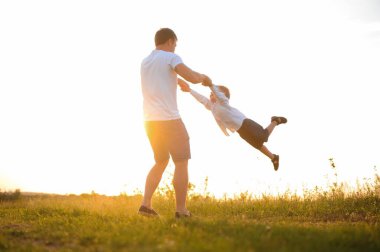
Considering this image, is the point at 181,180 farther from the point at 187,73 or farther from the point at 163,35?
the point at 163,35

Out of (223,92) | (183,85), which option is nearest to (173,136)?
(183,85)

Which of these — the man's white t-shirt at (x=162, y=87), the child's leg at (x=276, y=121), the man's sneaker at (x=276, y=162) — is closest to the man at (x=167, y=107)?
the man's white t-shirt at (x=162, y=87)

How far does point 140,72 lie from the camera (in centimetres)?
674

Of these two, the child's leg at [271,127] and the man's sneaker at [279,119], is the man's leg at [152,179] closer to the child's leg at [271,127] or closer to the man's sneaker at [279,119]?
the child's leg at [271,127]

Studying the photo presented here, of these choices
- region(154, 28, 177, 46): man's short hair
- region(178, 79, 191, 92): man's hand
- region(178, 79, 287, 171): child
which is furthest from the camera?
region(178, 79, 287, 171): child

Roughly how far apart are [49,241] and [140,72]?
278 centimetres

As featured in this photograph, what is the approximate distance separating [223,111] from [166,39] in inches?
68.0

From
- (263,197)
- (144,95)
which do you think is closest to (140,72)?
(144,95)

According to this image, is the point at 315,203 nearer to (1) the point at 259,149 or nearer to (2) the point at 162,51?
(1) the point at 259,149

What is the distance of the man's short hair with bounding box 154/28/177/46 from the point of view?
6543 mm

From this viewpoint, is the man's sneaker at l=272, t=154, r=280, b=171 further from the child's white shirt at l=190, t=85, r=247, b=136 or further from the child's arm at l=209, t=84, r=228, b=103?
the child's arm at l=209, t=84, r=228, b=103

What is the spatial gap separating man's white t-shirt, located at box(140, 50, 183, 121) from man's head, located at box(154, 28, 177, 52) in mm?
134

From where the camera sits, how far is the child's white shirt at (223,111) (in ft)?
25.1

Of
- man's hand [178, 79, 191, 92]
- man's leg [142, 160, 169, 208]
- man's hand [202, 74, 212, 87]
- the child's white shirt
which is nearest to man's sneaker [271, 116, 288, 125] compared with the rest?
the child's white shirt
